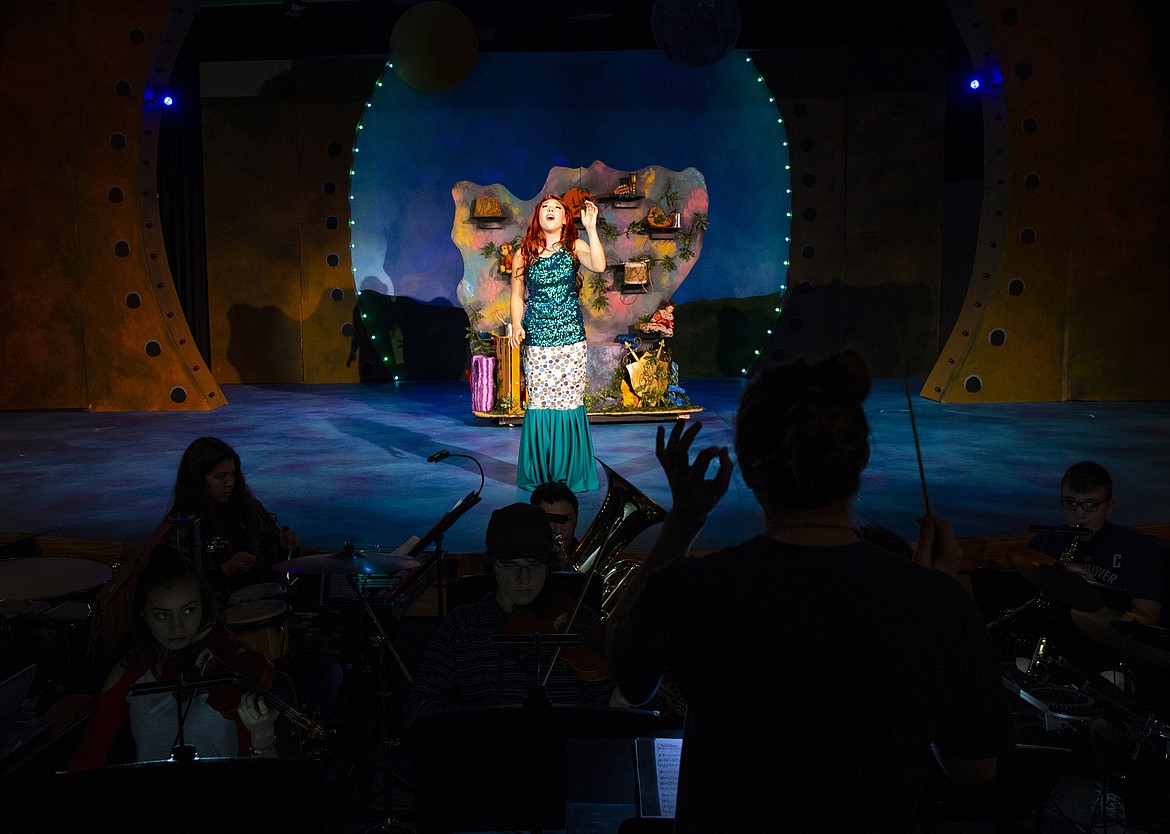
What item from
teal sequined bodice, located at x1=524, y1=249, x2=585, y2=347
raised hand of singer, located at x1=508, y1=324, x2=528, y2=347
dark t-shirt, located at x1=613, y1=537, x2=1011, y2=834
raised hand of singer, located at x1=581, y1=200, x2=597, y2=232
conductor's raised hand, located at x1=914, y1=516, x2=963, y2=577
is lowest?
Answer: dark t-shirt, located at x1=613, y1=537, x2=1011, y2=834

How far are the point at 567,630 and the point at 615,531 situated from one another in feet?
3.51

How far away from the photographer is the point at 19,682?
2621 mm

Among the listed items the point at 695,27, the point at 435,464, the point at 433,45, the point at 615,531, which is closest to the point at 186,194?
the point at 433,45

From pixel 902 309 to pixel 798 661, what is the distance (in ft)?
41.1

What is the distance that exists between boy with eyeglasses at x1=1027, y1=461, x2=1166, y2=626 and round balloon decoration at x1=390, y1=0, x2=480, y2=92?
309 inches

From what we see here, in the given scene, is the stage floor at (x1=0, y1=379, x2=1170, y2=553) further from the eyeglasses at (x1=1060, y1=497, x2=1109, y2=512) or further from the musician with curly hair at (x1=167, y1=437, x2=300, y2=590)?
the eyeglasses at (x1=1060, y1=497, x2=1109, y2=512)

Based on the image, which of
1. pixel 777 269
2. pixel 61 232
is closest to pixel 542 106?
pixel 777 269

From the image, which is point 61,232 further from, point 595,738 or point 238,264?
point 595,738

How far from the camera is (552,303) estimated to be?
255 inches

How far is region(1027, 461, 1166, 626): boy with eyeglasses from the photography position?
3.79 m

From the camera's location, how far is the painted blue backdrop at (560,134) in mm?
11633

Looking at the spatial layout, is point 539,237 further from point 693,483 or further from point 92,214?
point 92,214

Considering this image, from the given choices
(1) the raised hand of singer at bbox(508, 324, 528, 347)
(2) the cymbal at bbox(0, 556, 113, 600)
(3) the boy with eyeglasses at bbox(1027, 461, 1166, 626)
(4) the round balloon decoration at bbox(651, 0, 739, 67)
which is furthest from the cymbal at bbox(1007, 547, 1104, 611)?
(4) the round balloon decoration at bbox(651, 0, 739, 67)

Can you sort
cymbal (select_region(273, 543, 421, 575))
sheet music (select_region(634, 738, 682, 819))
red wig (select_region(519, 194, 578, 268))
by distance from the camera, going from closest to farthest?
sheet music (select_region(634, 738, 682, 819)) → cymbal (select_region(273, 543, 421, 575)) → red wig (select_region(519, 194, 578, 268))
